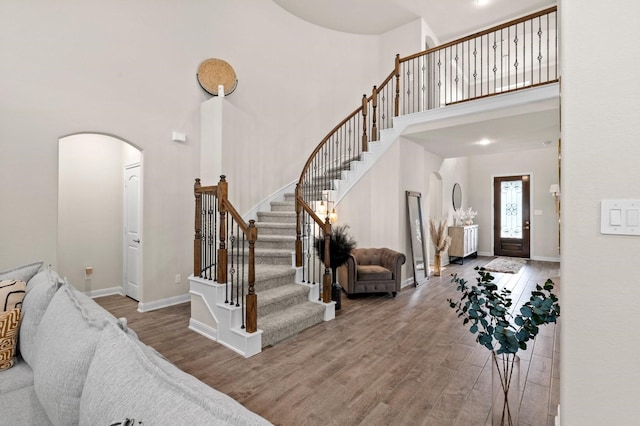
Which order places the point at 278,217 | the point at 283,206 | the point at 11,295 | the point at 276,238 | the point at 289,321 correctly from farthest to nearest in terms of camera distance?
the point at 283,206
the point at 278,217
the point at 276,238
the point at 289,321
the point at 11,295

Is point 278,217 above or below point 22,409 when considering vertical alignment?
above

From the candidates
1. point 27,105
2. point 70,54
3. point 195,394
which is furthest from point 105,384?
point 70,54

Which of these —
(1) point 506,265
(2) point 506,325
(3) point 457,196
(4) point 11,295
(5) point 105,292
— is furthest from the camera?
(3) point 457,196

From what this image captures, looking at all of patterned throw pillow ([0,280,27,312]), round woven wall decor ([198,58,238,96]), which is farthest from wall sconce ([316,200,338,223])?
patterned throw pillow ([0,280,27,312])

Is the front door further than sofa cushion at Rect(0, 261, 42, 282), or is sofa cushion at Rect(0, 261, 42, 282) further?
the front door

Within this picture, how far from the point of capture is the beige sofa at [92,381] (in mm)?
701

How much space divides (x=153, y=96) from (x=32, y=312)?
10.7 feet

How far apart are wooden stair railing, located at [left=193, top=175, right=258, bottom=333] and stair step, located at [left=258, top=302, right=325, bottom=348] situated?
8.0 inches

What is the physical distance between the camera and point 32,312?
171 cm

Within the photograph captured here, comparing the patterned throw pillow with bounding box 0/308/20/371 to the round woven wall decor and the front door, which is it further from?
the front door

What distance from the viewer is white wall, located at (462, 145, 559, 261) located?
8.03 m

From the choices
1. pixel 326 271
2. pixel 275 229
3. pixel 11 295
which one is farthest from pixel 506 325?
pixel 275 229

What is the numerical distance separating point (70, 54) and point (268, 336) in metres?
3.82

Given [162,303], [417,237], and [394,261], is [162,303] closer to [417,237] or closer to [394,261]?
[394,261]
